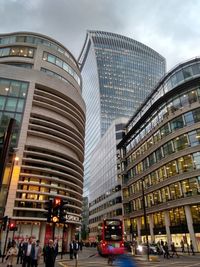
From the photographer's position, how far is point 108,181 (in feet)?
289

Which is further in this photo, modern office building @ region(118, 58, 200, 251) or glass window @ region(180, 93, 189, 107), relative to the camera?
glass window @ region(180, 93, 189, 107)

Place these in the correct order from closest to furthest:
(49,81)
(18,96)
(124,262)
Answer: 1. (124,262)
2. (18,96)
3. (49,81)

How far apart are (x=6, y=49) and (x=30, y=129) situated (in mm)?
22308

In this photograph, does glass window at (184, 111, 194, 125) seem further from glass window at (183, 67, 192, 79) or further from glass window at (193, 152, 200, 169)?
glass window at (183, 67, 192, 79)

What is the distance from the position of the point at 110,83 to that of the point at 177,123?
12028 centimetres

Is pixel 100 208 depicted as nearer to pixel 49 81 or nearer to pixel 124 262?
pixel 49 81

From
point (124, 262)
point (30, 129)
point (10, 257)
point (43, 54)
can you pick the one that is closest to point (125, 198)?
point (30, 129)

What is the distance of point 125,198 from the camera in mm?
68375

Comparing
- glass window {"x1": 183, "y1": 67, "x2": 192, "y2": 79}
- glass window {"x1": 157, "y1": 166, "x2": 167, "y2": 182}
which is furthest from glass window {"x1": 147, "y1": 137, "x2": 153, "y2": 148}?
glass window {"x1": 183, "y1": 67, "x2": 192, "y2": 79}

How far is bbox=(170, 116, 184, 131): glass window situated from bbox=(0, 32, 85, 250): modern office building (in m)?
19.2

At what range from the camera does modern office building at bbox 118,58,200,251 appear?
129ft

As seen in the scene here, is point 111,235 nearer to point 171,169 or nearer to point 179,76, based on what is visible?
point 171,169

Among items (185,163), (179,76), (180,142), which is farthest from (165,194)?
(179,76)

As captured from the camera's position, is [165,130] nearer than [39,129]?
No
